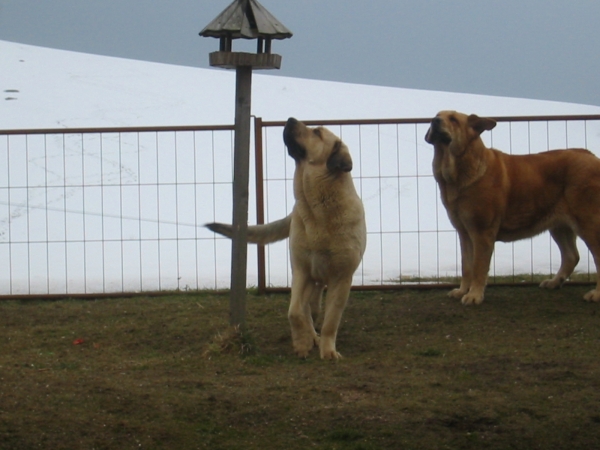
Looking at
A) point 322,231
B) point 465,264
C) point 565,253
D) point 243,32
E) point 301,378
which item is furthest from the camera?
point 565,253

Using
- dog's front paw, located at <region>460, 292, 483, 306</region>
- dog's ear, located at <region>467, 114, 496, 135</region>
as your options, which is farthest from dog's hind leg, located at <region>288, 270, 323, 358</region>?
dog's ear, located at <region>467, 114, 496, 135</region>

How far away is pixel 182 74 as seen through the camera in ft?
67.7

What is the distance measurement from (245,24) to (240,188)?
3.71 ft

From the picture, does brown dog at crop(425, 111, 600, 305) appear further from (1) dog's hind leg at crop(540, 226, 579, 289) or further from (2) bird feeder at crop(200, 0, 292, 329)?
(2) bird feeder at crop(200, 0, 292, 329)

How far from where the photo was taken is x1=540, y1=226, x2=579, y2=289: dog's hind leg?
8195 mm

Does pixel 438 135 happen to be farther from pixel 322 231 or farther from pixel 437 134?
pixel 322 231

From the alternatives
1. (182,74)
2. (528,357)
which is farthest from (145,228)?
(182,74)

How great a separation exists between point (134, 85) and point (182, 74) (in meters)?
2.13

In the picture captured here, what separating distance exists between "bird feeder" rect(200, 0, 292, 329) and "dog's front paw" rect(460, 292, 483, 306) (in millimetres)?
2388

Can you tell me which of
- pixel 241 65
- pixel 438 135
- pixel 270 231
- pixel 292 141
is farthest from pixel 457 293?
pixel 241 65

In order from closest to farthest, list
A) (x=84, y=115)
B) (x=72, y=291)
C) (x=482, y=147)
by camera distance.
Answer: (x=482, y=147), (x=72, y=291), (x=84, y=115)

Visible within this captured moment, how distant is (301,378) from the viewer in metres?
5.14

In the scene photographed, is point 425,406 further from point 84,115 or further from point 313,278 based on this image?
point 84,115

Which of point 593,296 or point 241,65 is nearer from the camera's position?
point 241,65
